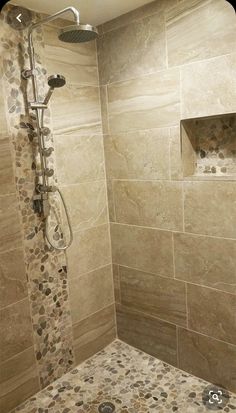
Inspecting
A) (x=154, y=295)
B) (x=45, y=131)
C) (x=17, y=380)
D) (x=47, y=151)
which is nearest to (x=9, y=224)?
(x=47, y=151)

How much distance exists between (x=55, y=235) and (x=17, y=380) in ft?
2.77

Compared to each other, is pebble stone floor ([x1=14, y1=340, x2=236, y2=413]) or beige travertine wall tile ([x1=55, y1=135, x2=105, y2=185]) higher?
beige travertine wall tile ([x1=55, y1=135, x2=105, y2=185])

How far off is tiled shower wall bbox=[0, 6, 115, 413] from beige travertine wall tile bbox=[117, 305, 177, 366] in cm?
11

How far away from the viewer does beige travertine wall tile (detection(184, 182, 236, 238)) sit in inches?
64.9

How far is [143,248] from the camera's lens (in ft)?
6.88

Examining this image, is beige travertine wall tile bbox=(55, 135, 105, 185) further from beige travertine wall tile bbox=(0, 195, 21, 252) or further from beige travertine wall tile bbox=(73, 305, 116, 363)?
beige travertine wall tile bbox=(73, 305, 116, 363)

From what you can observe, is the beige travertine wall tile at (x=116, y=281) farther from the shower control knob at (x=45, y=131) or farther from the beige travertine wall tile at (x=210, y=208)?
the shower control knob at (x=45, y=131)

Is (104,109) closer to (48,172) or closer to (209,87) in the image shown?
(48,172)

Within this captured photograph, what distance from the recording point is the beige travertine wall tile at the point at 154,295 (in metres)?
1.97

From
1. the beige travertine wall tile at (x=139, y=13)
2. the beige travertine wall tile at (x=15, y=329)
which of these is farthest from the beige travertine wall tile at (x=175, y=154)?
the beige travertine wall tile at (x=15, y=329)

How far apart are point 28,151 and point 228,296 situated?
1351mm

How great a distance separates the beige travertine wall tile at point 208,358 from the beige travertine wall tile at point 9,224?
1147 millimetres

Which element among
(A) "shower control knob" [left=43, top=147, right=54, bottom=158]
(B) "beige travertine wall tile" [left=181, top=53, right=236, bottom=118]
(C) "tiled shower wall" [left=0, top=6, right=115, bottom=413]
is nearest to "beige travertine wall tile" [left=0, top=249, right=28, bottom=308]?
(C) "tiled shower wall" [left=0, top=6, right=115, bottom=413]

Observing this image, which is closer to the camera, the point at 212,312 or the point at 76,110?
the point at 212,312
